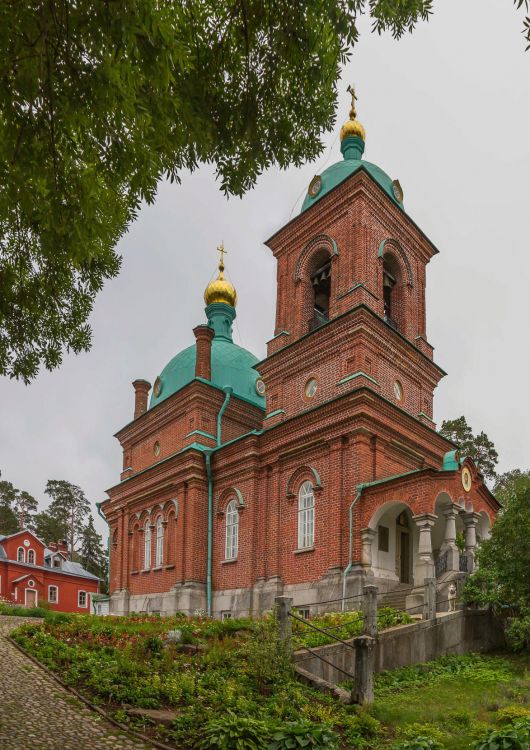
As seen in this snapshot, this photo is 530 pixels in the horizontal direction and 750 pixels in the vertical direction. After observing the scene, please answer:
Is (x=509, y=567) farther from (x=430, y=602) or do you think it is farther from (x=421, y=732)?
(x=421, y=732)

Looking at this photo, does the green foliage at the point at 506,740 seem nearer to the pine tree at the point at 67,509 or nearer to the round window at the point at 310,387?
the round window at the point at 310,387

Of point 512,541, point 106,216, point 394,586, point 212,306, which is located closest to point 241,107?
point 106,216

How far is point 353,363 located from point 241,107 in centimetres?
1153

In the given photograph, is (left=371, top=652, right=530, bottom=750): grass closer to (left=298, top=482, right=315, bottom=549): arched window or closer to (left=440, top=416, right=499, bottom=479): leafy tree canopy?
(left=298, top=482, right=315, bottom=549): arched window

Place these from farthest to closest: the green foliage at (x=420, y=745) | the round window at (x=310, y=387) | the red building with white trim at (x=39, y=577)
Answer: the red building with white trim at (x=39, y=577), the round window at (x=310, y=387), the green foliage at (x=420, y=745)

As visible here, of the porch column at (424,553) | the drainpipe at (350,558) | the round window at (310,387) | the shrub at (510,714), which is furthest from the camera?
the round window at (310,387)

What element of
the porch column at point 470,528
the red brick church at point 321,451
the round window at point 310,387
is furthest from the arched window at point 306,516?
the porch column at point 470,528

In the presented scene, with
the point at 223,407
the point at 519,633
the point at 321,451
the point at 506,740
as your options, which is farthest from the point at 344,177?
the point at 506,740

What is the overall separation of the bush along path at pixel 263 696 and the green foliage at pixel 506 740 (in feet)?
0.04

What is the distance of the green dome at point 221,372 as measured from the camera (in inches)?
950

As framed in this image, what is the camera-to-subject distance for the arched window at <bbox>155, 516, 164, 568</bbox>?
2229 cm

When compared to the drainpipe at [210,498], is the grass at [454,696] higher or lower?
lower

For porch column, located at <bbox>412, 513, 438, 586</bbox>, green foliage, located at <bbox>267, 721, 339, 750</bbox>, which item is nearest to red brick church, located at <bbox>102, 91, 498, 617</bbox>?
porch column, located at <bbox>412, 513, 438, 586</bbox>

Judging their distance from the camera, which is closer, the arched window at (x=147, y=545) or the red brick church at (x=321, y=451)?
the red brick church at (x=321, y=451)
